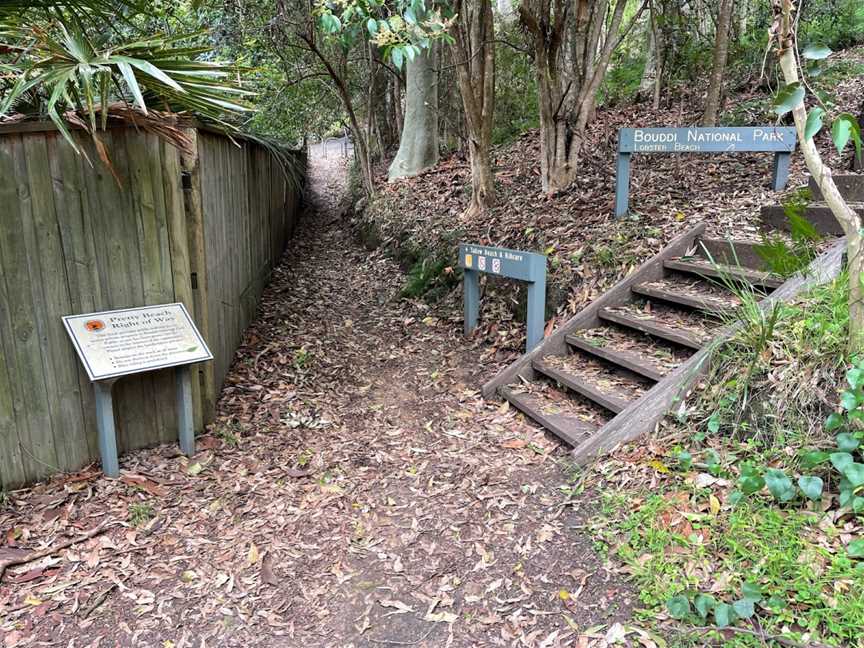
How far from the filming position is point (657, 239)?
5.23 meters

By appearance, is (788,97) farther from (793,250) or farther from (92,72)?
(92,72)

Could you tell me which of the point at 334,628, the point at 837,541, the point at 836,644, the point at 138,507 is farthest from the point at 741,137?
the point at 138,507

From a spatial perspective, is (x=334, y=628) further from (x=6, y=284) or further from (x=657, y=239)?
(x=657, y=239)

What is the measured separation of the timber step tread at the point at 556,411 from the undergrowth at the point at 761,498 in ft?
1.59

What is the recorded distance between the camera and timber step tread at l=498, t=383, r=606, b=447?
4004 mm

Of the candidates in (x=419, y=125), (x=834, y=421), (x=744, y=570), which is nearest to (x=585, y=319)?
(x=834, y=421)

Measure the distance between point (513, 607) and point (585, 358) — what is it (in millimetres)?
2385

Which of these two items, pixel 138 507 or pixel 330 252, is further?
pixel 330 252

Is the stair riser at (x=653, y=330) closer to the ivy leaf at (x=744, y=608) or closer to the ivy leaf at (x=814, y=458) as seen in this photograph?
the ivy leaf at (x=814, y=458)

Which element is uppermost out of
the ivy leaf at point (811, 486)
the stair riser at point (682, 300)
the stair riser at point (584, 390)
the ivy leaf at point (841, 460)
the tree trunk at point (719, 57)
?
the tree trunk at point (719, 57)

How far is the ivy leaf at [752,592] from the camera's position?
2.36 m

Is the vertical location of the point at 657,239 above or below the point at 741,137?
below

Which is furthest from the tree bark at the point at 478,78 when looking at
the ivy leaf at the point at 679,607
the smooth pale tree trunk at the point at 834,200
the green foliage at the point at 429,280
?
the ivy leaf at the point at 679,607

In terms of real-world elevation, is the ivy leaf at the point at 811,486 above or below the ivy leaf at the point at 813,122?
below
